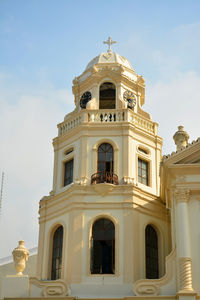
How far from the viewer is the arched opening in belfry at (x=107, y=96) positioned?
110 feet

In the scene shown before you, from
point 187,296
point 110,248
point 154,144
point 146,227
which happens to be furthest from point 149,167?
point 187,296

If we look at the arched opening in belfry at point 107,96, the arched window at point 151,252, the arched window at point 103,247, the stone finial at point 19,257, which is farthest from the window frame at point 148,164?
the stone finial at point 19,257

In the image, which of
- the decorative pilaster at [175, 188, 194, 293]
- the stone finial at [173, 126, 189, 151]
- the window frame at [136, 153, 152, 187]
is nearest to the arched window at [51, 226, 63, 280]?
the window frame at [136, 153, 152, 187]

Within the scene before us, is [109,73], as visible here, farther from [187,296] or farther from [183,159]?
[187,296]

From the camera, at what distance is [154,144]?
3094 centimetres

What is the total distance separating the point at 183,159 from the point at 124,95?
24.5 feet

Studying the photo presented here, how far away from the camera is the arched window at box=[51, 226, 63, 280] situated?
27625 millimetres

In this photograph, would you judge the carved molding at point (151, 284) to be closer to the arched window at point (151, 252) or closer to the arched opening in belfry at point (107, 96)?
the arched window at point (151, 252)

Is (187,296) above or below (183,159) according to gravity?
below

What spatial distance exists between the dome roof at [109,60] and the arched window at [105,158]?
609 cm

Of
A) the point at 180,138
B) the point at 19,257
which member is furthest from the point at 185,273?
the point at 19,257

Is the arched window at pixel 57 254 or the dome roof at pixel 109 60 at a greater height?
the dome roof at pixel 109 60

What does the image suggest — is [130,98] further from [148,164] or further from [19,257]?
[19,257]

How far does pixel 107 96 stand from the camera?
33969 millimetres
